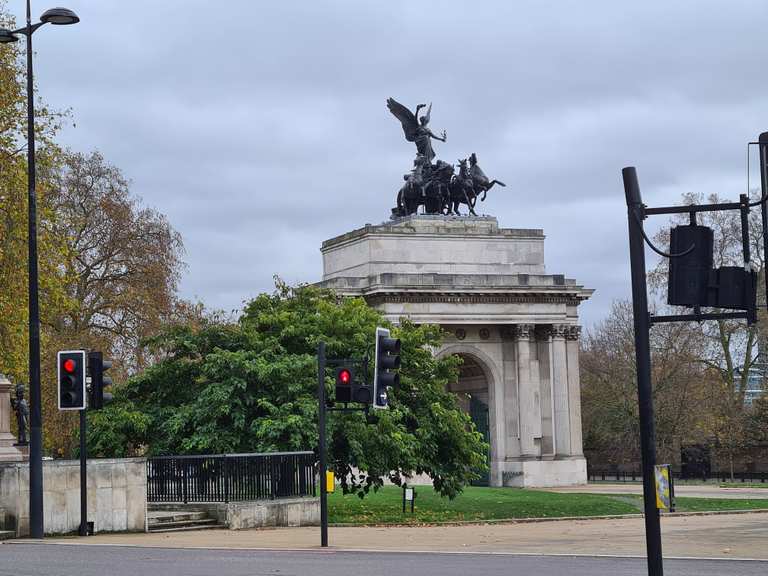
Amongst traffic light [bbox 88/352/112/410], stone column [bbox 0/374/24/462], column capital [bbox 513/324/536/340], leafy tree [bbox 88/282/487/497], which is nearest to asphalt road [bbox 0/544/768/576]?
traffic light [bbox 88/352/112/410]

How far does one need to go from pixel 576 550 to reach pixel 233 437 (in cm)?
1435

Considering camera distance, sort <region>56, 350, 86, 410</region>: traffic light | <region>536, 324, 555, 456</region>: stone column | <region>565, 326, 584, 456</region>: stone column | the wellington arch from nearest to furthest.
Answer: <region>56, 350, 86, 410</region>: traffic light → the wellington arch → <region>536, 324, 555, 456</region>: stone column → <region>565, 326, 584, 456</region>: stone column

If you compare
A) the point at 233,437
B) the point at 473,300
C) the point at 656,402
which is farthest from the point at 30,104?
the point at 656,402

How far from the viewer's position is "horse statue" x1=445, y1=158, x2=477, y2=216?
72688 mm

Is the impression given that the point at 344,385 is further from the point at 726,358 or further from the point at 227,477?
Answer: the point at 726,358

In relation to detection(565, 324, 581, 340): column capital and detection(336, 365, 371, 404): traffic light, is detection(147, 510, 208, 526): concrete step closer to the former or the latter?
detection(336, 365, 371, 404): traffic light

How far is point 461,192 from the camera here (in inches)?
2872

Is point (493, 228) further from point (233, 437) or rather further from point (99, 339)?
point (233, 437)

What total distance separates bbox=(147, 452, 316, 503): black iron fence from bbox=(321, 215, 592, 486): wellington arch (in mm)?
35119

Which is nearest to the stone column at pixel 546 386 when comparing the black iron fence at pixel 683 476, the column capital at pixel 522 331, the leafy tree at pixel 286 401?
the column capital at pixel 522 331

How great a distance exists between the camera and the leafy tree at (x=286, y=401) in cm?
3806

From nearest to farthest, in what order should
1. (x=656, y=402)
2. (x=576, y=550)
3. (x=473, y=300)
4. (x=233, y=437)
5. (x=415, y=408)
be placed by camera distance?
(x=576, y=550) < (x=233, y=437) < (x=415, y=408) < (x=473, y=300) < (x=656, y=402)

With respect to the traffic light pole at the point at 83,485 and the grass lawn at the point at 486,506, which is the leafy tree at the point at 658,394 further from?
the traffic light pole at the point at 83,485

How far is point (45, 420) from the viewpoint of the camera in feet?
181
